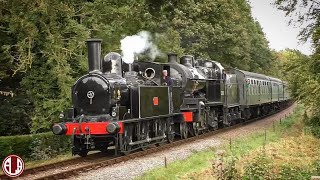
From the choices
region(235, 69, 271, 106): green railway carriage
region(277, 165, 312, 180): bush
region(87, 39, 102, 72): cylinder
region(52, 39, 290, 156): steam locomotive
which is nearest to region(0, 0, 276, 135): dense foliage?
region(87, 39, 102, 72): cylinder

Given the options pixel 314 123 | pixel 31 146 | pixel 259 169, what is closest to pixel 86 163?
pixel 31 146

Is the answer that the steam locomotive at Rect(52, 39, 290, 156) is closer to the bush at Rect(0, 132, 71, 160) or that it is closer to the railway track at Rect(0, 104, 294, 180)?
the railway track at Rect(0, 104, 294, 180)

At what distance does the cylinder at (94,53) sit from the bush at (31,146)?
462cm

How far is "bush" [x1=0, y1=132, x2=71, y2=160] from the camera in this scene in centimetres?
1658

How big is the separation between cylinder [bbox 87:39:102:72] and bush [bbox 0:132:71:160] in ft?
15.2

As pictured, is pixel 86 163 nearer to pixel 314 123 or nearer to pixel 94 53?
pixel 94 53

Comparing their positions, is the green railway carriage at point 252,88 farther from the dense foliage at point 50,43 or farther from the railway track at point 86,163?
the railway track at point 86,163

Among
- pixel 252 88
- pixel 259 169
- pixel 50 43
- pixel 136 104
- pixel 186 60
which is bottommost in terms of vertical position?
pixel 259 169

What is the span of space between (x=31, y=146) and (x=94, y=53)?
5.29 m

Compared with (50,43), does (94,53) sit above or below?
below

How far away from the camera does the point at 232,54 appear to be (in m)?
44.7

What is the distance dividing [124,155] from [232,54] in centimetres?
3132

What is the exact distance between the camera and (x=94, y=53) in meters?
14.3

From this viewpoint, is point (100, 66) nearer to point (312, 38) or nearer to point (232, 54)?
point (312, 38)
